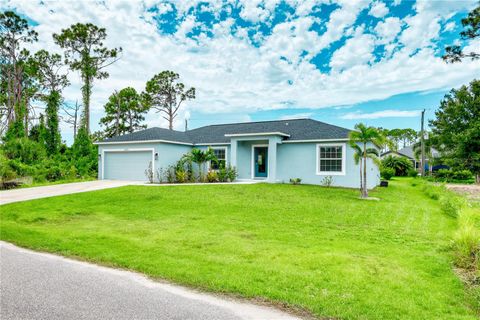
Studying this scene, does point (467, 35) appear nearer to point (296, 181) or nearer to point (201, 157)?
point (296, 181)

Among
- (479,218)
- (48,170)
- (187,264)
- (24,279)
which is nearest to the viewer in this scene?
(24,279)

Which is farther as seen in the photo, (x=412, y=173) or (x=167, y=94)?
(x=167, y=94)

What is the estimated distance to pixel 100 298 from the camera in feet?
13.1

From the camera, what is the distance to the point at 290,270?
4.97m

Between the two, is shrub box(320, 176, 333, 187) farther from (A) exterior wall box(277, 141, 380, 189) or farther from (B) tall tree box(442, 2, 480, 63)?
(B) tall tree box(442, 2, 480, 63)

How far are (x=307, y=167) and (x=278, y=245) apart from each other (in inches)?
487

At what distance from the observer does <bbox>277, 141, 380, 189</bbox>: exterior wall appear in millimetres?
17281

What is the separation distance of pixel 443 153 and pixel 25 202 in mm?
39379

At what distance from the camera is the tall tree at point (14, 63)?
29.0m

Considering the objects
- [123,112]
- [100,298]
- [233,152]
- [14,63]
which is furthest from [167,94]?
[100,298]

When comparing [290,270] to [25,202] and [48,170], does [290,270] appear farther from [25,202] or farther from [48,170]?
[48,170]

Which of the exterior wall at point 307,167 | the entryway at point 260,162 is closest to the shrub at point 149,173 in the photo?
the entryway at point 260,162

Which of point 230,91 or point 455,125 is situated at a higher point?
point 230,91

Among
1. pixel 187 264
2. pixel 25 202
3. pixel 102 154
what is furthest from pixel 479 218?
pixel 102 154
